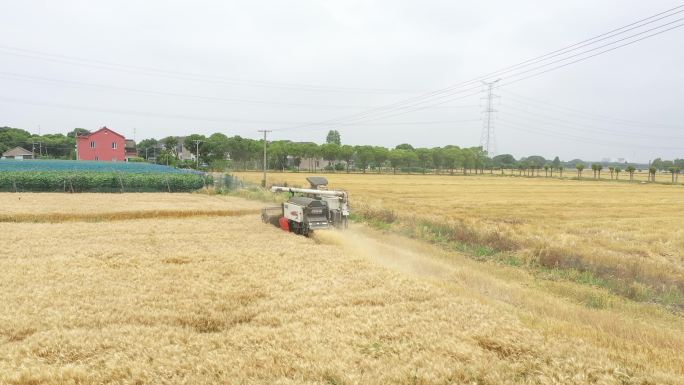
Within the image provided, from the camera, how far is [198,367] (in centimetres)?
599

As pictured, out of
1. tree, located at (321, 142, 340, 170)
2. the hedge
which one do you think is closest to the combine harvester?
the hedge

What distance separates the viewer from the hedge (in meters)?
38.3

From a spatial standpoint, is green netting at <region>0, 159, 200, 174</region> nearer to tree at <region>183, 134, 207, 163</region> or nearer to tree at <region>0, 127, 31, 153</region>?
tree at <region>183, 134, 207, 163</region>

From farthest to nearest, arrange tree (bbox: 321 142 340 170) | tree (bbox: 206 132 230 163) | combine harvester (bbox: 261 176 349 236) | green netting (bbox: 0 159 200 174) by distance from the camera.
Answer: tree (bbox: 321 142 340 170) → tree (bbox: 206 132 230 163) → green netting (bbox: 0 159 200 174) → combine harvester (bbox: 261 176 349 236)

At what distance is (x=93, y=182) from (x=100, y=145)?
55.4 m

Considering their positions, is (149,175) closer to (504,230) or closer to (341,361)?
(504,230)

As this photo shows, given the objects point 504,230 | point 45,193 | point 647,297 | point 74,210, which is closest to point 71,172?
point 45,193

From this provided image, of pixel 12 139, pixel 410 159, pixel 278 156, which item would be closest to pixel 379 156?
pixel 410 159

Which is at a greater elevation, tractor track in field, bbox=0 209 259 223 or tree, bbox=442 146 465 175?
tree, bbox=442 146 465 175

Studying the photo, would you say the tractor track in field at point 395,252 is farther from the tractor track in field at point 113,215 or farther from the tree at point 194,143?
the tree at point 194,143

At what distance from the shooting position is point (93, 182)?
40.1m

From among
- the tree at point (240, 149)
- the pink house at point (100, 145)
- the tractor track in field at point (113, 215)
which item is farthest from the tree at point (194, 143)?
the tractor track in field at point (113, 215)

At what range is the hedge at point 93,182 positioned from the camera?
3828 centimetres

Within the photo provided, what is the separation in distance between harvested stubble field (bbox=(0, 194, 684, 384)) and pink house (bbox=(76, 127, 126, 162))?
82.1 metres
